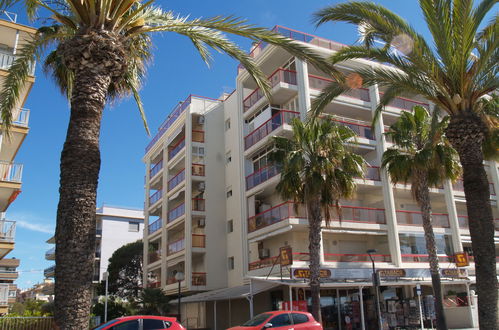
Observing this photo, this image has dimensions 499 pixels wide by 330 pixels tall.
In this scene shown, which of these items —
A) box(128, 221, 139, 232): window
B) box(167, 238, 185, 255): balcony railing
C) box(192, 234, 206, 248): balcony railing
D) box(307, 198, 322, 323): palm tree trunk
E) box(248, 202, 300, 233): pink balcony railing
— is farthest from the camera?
box(128, 221, 139, 232): window

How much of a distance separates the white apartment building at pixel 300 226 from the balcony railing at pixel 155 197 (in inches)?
207

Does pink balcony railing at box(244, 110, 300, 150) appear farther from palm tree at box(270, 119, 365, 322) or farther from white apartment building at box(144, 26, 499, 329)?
palm tree at box(270, 119, 365, 322)

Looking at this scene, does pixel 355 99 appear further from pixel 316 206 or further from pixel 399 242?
pixel 316 206

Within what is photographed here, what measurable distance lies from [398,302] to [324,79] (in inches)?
582

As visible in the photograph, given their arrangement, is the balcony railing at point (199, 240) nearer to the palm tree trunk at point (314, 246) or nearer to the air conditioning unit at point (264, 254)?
the air conditioning unit at point (264, 254)

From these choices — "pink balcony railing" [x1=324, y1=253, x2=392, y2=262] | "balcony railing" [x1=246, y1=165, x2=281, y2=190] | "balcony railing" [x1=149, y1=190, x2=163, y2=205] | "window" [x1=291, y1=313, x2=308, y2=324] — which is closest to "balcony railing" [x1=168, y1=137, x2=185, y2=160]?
"balcony railing" [x1=149, y1=190, x2=163, y2=205]

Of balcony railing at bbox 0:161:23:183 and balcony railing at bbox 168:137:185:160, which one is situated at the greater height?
balcony railing at bbox 168:137:185:160

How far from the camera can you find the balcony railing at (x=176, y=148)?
38.2m

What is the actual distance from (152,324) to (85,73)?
25.0 ft

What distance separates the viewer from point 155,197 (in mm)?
43312

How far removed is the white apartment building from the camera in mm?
25688

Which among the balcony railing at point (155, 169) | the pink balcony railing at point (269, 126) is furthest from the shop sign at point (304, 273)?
the balcony railing at point (155, 169)

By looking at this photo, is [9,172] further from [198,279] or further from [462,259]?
[462,259]

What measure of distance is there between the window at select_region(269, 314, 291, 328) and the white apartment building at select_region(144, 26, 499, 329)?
16.7 ft
